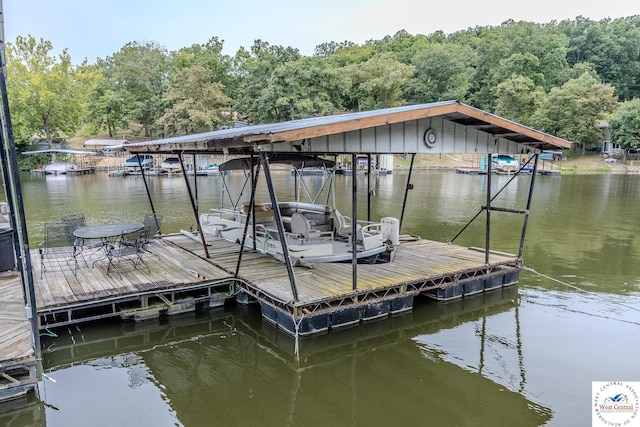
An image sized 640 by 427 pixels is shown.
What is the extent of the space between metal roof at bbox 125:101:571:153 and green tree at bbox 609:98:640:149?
151 feet

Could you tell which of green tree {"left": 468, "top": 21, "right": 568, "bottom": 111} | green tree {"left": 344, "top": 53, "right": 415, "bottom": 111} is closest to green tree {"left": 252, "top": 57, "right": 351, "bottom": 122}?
green tree {"left": 344, "top": 53, "right": 415, "bottom": 111}

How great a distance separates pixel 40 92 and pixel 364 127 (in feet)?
163

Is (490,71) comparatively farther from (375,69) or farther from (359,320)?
(359,320)

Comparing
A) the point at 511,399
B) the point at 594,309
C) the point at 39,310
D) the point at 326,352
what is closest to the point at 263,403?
the point at 326,352

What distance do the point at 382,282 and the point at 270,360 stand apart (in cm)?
241

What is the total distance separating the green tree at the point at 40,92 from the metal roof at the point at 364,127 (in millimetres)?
43876

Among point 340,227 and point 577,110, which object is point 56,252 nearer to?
point 340,227

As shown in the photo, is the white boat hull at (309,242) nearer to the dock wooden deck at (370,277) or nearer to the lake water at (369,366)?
the dock wooden deck at (370,277)

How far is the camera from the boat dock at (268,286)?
6695 mm

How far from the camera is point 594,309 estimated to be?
8.40 meters

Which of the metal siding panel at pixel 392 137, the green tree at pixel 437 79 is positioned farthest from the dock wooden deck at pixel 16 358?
the green tree at pixel 437 79

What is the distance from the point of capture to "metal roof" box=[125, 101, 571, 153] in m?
5.69

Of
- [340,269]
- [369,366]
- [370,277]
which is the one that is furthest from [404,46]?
[369,366]

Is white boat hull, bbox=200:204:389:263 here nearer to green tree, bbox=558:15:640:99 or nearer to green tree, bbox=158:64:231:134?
green tree, bbox=158:64:231:134
